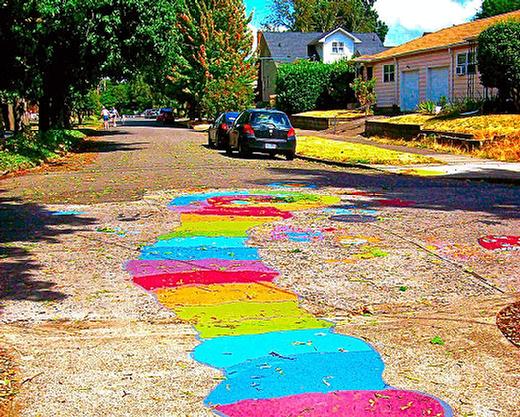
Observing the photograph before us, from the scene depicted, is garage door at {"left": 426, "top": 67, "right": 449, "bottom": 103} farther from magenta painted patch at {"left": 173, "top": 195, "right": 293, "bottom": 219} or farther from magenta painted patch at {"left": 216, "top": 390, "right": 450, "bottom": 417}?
magenta painted patch at {"left": 216, "top": 390, "right": 450, "bottom": 417}

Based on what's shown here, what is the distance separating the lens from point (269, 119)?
2436 centimetres

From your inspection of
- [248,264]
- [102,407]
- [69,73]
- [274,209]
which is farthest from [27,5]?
[102,407]

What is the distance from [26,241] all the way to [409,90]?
36.9 meters

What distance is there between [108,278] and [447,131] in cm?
2205

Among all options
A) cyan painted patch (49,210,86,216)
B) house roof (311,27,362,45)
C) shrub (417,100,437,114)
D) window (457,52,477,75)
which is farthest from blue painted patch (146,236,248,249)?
house roof (311,27,362,45)

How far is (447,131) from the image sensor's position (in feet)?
89.7

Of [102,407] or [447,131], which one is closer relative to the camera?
[102,407]

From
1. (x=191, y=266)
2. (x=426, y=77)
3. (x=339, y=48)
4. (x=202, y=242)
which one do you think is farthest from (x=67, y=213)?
(x=339, y=48)

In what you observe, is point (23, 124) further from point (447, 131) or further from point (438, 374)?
point (438, 374)

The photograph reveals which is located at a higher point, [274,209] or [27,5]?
[27,5]

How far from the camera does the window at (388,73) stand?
45.5 m

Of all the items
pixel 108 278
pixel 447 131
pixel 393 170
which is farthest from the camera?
pixel 447 131

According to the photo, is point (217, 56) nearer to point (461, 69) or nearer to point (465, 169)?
point (461, 69)

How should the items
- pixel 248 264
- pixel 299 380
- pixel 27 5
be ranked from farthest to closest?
pixel 27 5 < pixel 248 264 < pixel 299 380
